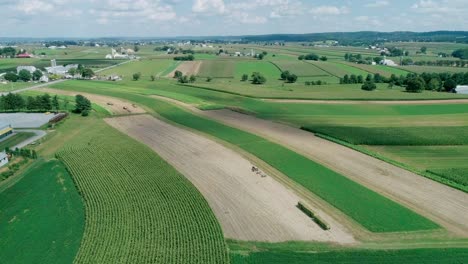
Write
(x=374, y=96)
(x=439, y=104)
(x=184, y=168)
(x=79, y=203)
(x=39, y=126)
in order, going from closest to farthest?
(x=79, y=203), (x=184, y=168), (x=39, y=126), (x=439, y=104), (x=374, y=96)

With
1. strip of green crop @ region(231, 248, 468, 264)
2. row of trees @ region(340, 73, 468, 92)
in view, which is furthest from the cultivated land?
row of trees @ region(340, 73, 468, 92)

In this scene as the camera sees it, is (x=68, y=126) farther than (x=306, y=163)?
Yes

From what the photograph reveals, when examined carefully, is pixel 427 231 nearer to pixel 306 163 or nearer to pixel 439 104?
pixel 306 163

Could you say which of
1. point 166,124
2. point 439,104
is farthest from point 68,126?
point 439,104

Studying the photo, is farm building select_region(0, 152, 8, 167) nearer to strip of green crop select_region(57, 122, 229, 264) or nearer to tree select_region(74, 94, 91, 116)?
strip of green crop select_region(57, 122, 229, 264)

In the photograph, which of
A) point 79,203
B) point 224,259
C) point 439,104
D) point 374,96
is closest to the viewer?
point 224,259

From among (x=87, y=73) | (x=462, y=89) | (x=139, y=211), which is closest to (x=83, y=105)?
(x=139, y=211)
